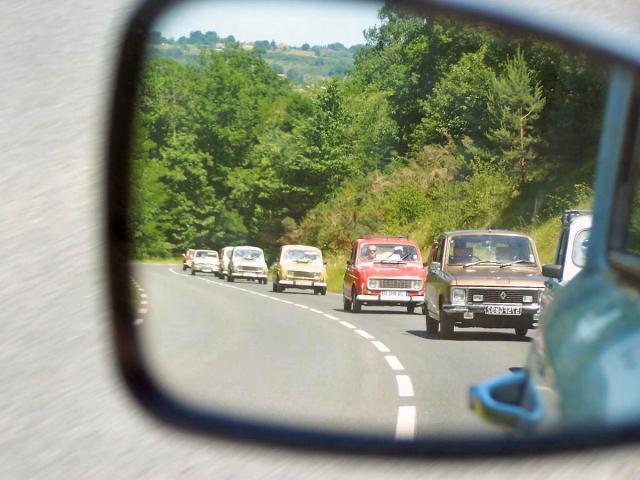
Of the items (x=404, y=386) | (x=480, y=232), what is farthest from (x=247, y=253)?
(x=404, y=386)

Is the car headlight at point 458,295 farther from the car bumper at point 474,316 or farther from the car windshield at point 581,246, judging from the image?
the car windshield at point 581,246

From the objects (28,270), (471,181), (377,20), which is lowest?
(28,270)

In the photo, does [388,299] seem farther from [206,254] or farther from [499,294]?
[206,254]

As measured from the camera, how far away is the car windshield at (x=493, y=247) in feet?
9.59

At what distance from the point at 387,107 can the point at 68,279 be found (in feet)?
4.62

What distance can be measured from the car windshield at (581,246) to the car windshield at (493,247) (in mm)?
188

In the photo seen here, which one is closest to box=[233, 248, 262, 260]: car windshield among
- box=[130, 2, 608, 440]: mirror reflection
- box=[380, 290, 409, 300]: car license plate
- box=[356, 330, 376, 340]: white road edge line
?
box=[130, 2, 608, 440]: mirror reflection

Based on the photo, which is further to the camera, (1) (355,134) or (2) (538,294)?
(2) (538,294)

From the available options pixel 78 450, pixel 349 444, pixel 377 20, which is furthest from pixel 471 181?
pixel 78 450

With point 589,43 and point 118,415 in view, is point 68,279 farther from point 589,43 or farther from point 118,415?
point 589,43

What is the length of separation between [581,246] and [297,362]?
7573 mm

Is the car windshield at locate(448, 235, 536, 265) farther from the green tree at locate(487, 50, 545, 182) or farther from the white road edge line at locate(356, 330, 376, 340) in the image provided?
the white road edge line at locate(356, 330, 376, 340)

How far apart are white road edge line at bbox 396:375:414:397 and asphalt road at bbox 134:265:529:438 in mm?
32

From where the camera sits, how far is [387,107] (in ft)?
9.91
